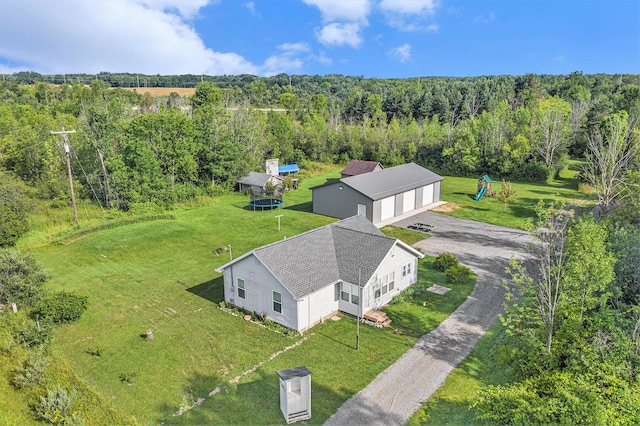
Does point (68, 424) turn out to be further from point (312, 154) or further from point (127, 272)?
point (312, 154)

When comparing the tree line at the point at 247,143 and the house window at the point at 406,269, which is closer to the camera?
the house window at the point at 406,269

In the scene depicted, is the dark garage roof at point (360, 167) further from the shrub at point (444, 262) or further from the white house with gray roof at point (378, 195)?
the shrub at point (444, 262)

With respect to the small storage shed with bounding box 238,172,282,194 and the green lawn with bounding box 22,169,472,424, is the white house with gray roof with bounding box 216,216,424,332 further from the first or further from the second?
the small storage shed with bounding box 238,172,282,194

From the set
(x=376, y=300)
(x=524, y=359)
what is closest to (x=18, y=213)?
(x=376, y=300)

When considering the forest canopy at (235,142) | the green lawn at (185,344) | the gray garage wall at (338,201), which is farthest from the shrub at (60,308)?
the gray garage wall at (338,201)

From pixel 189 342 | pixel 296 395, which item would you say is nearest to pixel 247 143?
pixel 189 342
